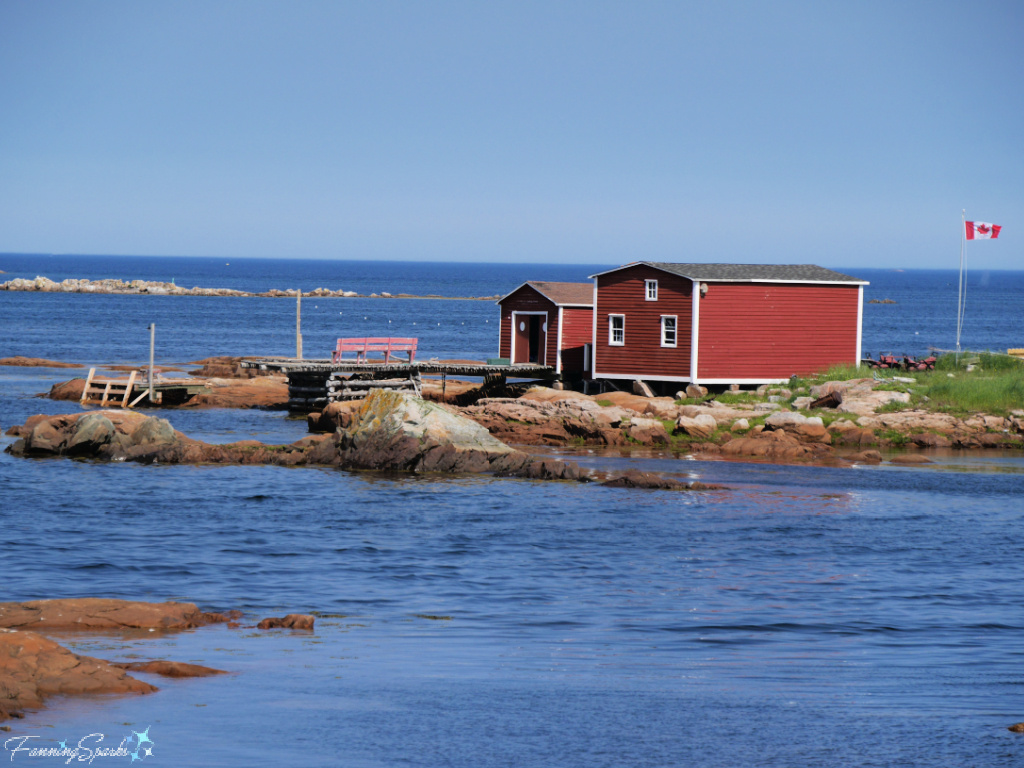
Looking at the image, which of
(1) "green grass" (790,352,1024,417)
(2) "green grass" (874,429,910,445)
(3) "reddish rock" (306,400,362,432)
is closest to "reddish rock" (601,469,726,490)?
(3) "reddish rock" (306,400,362,432)

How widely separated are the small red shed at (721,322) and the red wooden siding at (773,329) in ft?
0.11

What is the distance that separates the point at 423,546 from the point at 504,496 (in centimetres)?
539

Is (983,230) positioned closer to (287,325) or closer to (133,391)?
(133,391)

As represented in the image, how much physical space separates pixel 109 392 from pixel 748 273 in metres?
23.8

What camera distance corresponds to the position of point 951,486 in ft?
86.4

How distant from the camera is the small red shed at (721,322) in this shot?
37156 mm

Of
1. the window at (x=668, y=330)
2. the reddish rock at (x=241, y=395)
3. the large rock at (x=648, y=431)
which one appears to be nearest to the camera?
the large rock at (x=648, y=431)

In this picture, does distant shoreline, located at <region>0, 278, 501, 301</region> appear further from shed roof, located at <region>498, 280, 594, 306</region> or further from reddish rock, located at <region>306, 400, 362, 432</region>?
reddish rock, located at <region>306, 400, 362, 432</region>

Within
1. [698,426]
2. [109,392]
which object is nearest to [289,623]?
[698,426]

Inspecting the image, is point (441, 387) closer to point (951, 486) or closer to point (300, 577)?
point (951, 486)

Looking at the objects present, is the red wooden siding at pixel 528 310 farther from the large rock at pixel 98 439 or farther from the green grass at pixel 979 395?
the large rock at pixel 98 439

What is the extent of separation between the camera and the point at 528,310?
42.5 metres

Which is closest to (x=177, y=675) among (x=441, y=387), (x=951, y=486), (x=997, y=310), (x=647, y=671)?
(x=647, y=671)

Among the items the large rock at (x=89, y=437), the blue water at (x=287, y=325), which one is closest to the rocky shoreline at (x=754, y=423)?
the large rock at (x=89, y=437)
